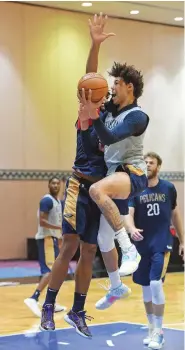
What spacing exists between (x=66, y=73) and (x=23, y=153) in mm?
2006

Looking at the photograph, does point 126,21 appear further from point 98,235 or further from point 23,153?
point 98,235

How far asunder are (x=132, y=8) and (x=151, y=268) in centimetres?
947

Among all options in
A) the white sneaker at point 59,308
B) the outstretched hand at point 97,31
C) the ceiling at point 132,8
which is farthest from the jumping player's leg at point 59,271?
the ceiling at point 132,8

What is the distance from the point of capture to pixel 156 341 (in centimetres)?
709

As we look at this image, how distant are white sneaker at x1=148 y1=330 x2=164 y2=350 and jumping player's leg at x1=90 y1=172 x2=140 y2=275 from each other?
6.39 ft

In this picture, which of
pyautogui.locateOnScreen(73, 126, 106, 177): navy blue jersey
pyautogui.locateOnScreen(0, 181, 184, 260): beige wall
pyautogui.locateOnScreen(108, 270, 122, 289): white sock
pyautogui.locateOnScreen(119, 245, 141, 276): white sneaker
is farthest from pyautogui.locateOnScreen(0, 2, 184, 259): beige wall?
pyautogui.locateOnScreen(119, 245, 141, 276): white sneaker

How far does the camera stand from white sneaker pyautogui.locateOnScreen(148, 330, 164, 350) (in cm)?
704

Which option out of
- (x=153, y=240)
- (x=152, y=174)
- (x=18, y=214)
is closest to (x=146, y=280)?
(x=153, y=240)

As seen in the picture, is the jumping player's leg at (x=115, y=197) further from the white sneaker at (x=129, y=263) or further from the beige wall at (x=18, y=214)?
the beige wall at (x=18, y=214)

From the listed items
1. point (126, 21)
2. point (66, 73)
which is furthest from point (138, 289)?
point (126, 21)

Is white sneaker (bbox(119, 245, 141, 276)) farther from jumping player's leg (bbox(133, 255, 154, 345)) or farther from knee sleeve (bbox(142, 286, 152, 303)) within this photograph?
knee sleeve (bbox(142, 286, 152, 303))

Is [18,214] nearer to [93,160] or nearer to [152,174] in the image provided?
[152,174]

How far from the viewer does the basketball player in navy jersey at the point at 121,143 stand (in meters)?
5.16

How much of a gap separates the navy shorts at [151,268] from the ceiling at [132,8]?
869cm
